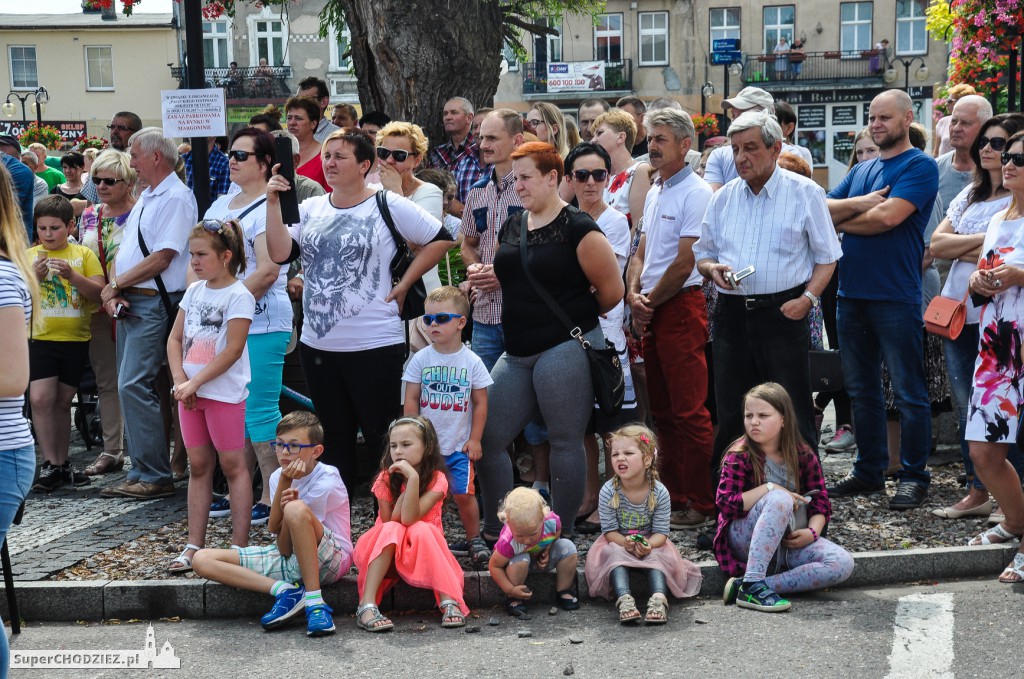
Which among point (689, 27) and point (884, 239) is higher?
point (689, 27)

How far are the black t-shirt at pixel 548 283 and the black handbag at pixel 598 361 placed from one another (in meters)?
0.03

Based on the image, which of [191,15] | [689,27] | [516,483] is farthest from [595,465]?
[689,27]

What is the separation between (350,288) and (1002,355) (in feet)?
10.6

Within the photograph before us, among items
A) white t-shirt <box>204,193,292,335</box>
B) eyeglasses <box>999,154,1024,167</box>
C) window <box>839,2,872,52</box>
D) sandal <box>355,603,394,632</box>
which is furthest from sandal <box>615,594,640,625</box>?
window <box>839,2,872,52</box>

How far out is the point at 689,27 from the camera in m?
49.0

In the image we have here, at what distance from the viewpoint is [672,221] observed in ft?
22.6

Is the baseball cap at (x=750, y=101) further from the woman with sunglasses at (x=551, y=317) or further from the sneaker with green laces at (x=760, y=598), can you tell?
the sneaker with green laces at (x=760, y=598)

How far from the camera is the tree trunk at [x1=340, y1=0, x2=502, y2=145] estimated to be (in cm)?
1022

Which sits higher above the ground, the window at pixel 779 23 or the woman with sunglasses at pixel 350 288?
the window at pixel 779 23

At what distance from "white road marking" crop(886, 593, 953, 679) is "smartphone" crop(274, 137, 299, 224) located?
11.6 ft

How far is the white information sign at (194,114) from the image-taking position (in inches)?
303

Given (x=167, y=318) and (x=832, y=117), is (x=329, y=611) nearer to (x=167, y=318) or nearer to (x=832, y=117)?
(x=167, y=318)

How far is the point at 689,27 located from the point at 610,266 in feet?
147

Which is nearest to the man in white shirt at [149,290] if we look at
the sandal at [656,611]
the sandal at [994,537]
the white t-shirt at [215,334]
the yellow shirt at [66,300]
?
the yellow shirt at [66,300]
